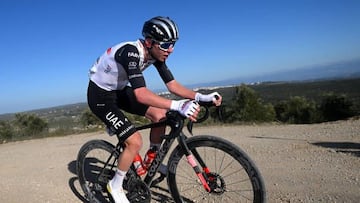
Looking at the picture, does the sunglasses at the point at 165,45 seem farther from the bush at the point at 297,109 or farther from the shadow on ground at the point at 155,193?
the bush at the point at 297,109

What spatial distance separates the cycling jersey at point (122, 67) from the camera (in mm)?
3564

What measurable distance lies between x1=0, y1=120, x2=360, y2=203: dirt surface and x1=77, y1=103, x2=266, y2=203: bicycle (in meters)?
0.64

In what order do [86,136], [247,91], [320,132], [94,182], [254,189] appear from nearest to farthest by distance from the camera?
[254,189]
[94,182]
[320,132]
[86,136]
[247,91]

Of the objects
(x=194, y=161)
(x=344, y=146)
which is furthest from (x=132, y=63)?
(x=344, y=146)

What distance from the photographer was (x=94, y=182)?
4652 millimetres

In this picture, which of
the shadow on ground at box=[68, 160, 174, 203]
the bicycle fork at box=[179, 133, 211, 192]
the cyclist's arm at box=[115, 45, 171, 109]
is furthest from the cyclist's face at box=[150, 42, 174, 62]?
the shadow on ground at box=[68, 160, 174, 203]

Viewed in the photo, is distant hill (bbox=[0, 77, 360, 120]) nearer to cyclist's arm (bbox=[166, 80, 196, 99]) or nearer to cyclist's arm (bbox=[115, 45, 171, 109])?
cyclist's arm (bbox=[166, 80, 196, 99])

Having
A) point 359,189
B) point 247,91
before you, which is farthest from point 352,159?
point 247,91

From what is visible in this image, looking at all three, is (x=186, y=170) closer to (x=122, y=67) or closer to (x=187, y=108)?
(x=187, y=108)

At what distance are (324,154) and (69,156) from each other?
550cm

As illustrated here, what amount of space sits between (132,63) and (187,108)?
0.72 metres

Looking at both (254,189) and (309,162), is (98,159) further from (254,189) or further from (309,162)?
(309,162)

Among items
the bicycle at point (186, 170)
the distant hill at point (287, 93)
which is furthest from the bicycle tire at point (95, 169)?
the distant hill at point (287, 93)

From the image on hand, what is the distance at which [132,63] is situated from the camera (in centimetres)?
355
